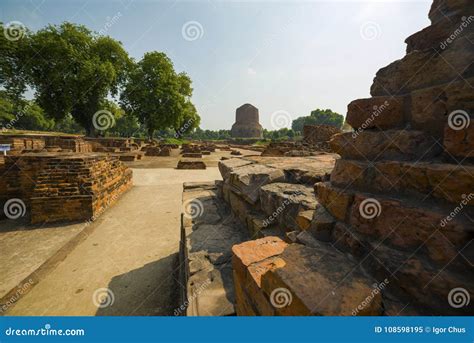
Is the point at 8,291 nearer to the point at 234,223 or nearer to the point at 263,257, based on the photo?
the point at 234,223

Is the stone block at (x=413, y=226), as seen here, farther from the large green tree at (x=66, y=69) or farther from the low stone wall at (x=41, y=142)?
the large green tree at (x=66, y=69)

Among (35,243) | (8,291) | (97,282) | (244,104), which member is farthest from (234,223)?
(244,104)

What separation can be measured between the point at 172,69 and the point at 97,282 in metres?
31.0

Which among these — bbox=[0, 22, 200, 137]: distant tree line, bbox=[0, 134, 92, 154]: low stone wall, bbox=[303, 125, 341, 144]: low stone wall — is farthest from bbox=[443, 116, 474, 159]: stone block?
bbox=[0, 22, 200, 137]: distant tree line

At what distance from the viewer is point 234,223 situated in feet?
9.21

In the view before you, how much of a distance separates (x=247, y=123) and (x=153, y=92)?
3595 cm

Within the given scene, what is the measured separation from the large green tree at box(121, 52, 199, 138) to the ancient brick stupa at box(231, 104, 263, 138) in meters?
32.6

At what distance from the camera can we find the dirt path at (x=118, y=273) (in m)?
2.24

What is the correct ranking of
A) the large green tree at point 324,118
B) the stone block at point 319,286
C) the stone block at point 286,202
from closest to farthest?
the stone block at point 319,286, the stone block at point 286,202, the large green tree at point 324,118

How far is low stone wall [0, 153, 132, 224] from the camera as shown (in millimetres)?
4312

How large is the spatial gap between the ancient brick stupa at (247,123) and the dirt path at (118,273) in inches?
2212

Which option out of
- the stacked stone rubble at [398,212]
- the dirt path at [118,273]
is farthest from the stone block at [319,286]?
the dirt path at [118,273]

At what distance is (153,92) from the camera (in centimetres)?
2694

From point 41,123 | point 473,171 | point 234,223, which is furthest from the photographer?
point 41,123
